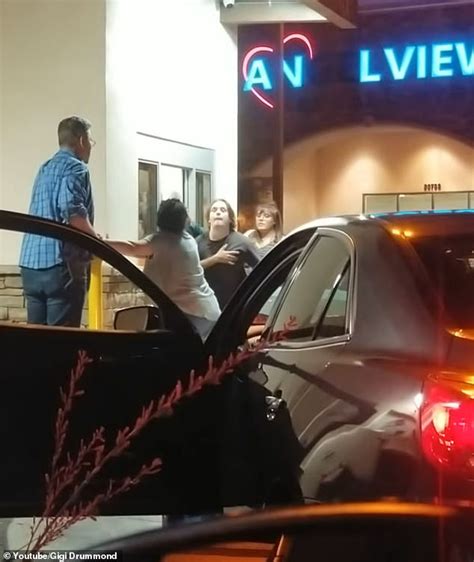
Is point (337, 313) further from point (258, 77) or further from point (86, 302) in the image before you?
point (258, 77)

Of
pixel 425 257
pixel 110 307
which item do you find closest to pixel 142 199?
pixel 110 307

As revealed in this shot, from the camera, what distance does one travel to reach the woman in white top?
636cm

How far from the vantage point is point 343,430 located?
2.60m

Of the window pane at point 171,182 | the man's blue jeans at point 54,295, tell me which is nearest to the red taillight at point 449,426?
the man's blue jeans at point 54,295

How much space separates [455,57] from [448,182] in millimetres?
1810

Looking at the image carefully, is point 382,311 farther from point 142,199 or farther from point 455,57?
point 455,57

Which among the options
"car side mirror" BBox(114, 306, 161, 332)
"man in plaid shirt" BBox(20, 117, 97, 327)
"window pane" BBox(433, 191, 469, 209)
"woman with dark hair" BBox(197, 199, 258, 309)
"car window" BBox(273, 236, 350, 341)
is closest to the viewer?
"car window" BBox(273, 236, 350, 341)

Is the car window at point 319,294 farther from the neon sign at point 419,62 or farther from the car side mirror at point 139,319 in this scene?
the neon sign at point 419,62

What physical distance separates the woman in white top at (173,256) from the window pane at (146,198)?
66.5 inches

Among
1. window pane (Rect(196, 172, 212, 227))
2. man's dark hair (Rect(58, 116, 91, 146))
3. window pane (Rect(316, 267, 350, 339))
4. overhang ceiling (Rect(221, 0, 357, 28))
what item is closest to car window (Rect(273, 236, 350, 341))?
window pane (Rect(316, 267, 350, 339))

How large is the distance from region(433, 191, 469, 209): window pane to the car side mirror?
8.44 m

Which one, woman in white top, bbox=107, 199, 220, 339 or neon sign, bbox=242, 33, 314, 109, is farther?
neon sign, bbox=242, 33, 314, 109

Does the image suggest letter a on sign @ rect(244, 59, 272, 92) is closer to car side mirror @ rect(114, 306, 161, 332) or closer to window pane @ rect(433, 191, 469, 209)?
window pane @ rect(433, 191, 469, 209)

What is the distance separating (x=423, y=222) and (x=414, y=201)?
9.39 metres
